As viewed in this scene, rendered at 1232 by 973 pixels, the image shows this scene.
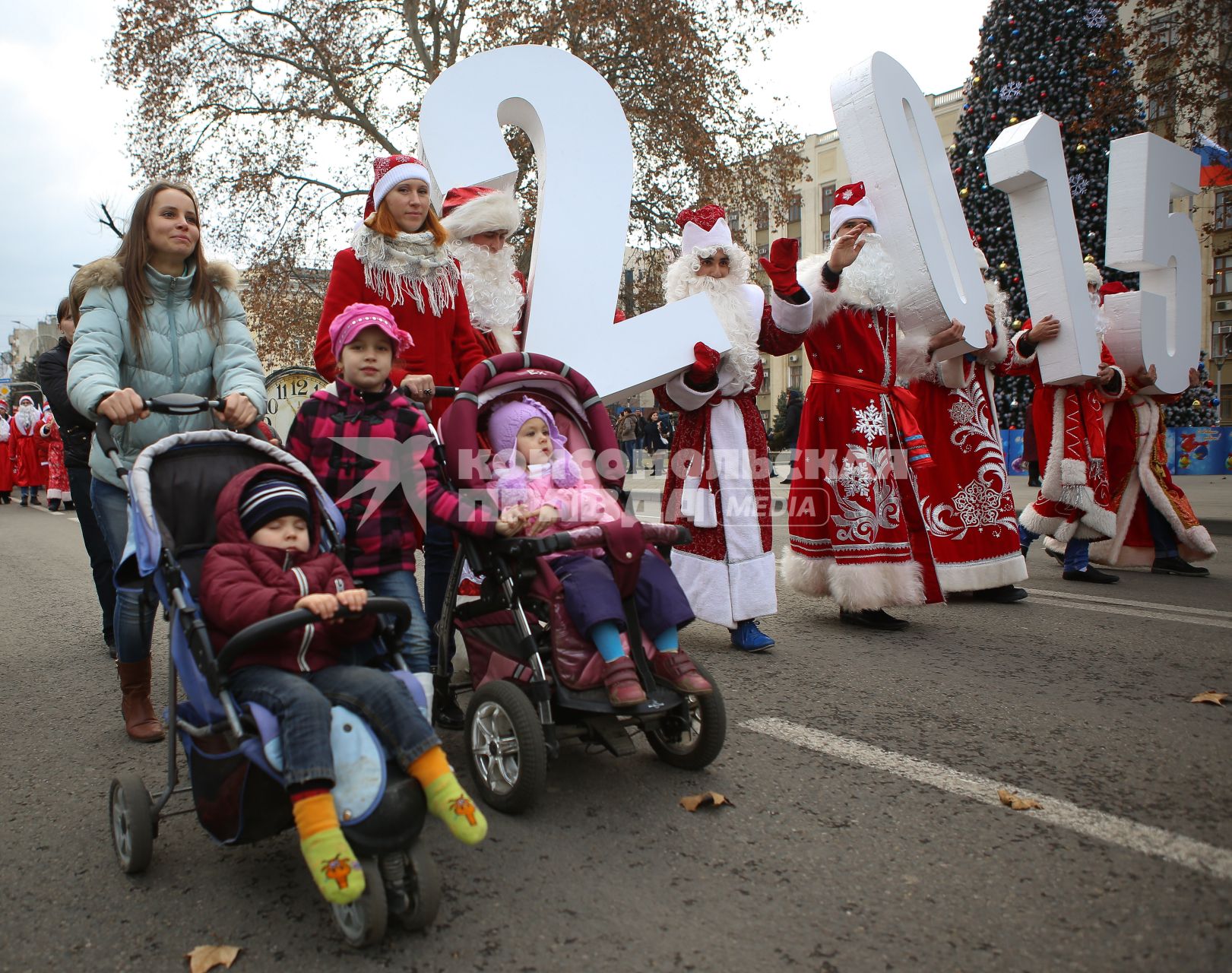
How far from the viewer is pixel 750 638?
4945mm

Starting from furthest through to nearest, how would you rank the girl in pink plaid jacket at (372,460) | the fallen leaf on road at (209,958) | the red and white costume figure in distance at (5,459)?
the red and white costume figure in distance at (5,459) → the girl in pink plaid jacket at (372,460) → the fallen leaf on road at (209,958)

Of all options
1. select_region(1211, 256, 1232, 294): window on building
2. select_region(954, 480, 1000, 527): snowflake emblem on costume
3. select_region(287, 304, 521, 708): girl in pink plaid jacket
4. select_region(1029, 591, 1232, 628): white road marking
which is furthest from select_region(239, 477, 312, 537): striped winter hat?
select_region(1211, 256, 1232, 294): window on building

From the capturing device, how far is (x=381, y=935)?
7.01ft

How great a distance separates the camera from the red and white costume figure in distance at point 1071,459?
22.1 ft

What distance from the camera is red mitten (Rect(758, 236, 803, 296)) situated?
4.77m

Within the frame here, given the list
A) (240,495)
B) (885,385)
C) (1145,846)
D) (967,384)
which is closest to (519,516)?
(240,495)

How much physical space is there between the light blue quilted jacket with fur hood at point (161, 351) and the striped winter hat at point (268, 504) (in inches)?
25.8

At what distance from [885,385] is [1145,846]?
3.31 meters

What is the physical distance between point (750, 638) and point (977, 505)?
79.3 inches

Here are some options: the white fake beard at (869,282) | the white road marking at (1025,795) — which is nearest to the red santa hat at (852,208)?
the white fake beard at (869,282)

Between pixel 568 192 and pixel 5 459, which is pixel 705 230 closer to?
pixel 568 192

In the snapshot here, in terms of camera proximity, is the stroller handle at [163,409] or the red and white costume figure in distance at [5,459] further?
the red and white costume figure in distance at [5,459]

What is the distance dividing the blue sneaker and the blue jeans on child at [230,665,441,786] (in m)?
2.79

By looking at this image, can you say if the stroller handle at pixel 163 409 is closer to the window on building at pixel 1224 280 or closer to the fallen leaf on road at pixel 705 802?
the fallen leaf on road at pixel 705 802
